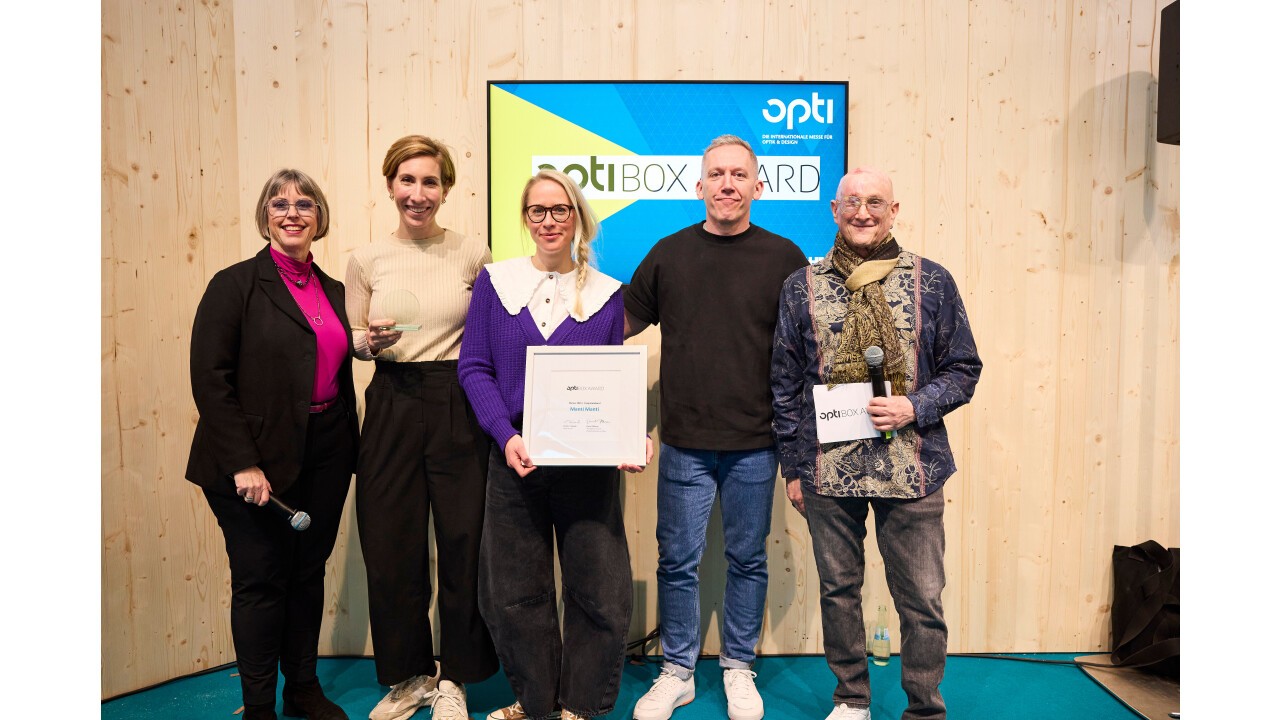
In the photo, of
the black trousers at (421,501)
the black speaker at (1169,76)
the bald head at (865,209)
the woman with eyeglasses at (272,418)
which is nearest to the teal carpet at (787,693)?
the black trousers at (421,501)

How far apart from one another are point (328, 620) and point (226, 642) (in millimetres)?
396

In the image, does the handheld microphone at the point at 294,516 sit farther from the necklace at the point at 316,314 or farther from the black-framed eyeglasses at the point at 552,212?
the black-framed eyeglasses at the point at 552,212

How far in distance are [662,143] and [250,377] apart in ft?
5.76

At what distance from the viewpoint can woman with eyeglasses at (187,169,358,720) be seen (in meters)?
2.20

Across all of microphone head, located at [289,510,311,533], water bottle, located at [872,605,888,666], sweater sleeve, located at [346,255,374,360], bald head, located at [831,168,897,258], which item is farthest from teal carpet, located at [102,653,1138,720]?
bald head, located at [831,168,897,258]

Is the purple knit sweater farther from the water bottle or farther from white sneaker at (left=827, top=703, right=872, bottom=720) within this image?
the water bottle

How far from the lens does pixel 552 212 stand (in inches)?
85.7

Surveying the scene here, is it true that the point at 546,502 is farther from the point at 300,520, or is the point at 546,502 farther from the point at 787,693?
the point at 787,693

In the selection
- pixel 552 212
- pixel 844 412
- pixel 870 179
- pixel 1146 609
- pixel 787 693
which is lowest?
pixel 787 693

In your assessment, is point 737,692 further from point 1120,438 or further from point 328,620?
point 1120,438

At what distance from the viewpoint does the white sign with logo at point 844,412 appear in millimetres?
2182

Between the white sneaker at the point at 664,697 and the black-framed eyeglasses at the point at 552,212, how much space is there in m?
1.63

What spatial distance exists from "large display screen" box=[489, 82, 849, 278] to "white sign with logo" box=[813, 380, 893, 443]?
99 centimetres

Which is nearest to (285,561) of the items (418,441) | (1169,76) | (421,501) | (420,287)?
(421,501)
